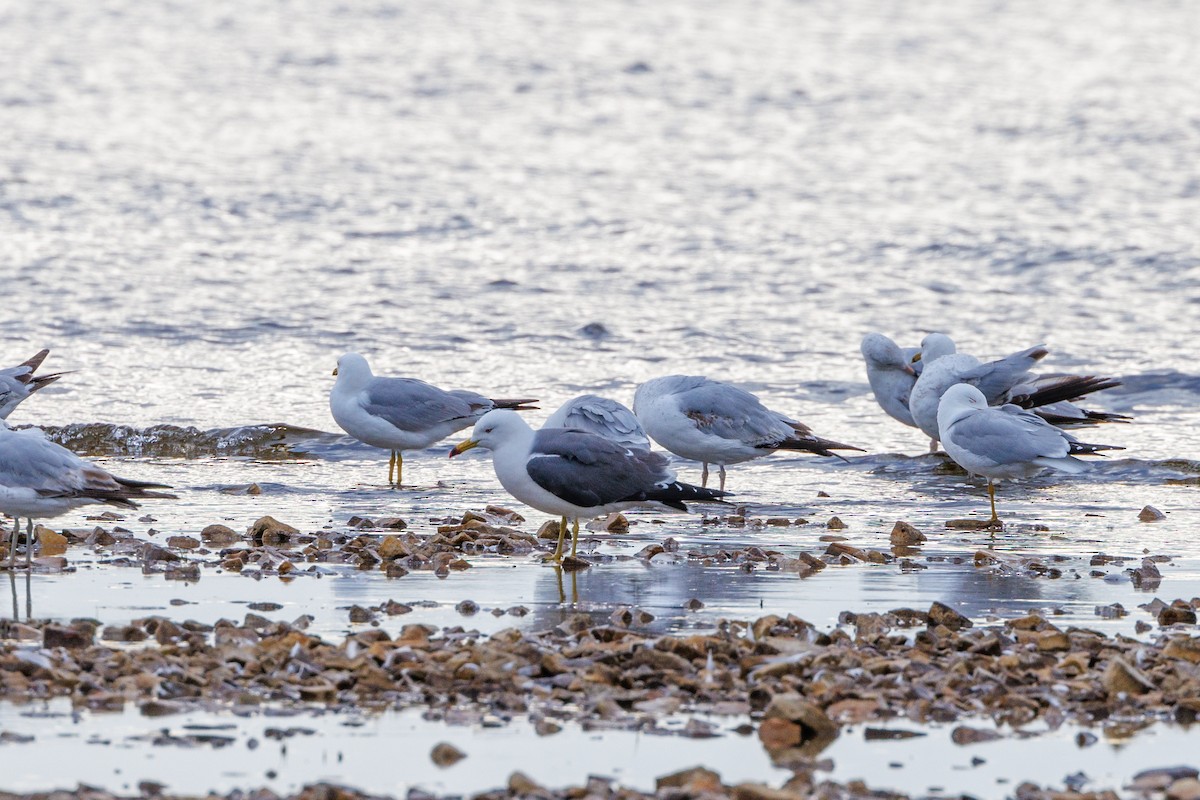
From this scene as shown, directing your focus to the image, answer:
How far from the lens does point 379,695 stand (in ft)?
15.6

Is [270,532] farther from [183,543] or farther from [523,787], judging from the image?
[523,787]

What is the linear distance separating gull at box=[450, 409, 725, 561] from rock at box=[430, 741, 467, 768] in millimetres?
2979

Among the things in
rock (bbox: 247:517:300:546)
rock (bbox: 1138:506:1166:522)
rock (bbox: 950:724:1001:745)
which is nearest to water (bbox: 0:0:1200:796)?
rock (bbox: 1138:506:1166:522)

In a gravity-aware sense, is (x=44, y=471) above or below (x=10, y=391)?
below

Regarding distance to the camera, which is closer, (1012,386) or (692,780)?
(692,780)

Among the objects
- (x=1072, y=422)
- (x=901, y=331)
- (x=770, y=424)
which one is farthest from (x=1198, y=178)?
(x=770, y=424)

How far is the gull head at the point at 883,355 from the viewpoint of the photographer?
11.8 m

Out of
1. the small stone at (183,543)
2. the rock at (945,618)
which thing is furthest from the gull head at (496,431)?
the rock at (945,618)

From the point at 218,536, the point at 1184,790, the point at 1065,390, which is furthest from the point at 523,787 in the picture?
the point at 1065,390

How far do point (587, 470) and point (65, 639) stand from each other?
2.71 meters

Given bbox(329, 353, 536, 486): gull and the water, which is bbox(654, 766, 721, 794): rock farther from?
bbox(329, 353, 536, 486): gull

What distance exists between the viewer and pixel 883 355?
1178 cm

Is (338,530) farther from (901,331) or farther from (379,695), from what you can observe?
(901,331)

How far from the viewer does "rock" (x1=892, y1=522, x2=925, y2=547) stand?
795 centimetres
